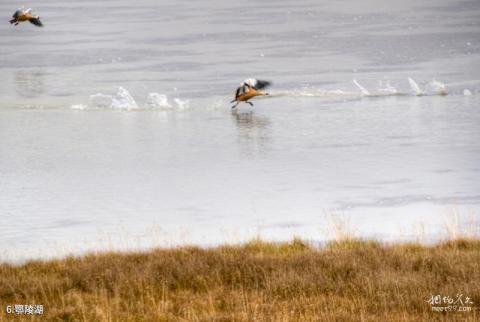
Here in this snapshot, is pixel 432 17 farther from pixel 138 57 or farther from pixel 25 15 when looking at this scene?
pixel 25 15

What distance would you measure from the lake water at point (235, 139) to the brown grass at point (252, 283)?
1.22m

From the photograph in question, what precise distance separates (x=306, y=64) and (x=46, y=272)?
21.2m

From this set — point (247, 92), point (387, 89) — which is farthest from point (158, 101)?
point (387, 89)

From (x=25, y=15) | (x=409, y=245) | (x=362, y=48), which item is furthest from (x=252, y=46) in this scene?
(x=409, y=245)

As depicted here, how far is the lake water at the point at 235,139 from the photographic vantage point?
13.5 m

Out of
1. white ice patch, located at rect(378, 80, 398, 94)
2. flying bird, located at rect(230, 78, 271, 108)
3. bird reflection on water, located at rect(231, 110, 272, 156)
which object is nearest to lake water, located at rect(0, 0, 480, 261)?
bird reflection on water, located at rect(231, 110, 272, 156)

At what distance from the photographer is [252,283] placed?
991cm

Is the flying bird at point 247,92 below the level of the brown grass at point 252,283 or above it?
above

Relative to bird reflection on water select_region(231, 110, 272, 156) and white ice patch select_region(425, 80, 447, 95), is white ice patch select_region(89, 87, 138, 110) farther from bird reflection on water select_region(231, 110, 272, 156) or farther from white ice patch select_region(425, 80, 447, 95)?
white ice patch select_region(425, 80, 447, 95)

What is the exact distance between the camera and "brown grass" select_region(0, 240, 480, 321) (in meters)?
8.80

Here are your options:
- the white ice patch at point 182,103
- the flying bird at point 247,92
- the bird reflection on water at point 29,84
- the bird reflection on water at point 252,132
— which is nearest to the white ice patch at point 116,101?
the white ice patch at point 182,103

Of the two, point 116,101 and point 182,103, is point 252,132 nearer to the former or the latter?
point 182,103

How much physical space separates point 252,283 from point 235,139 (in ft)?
32.8

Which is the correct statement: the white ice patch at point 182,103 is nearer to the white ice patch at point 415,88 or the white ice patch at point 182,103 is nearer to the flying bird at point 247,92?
the flying bird at point 247,92
